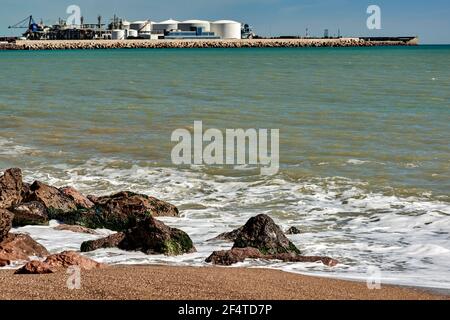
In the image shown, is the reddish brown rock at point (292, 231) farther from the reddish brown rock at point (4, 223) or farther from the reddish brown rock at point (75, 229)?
the reddish brown rock at point (4, 223)

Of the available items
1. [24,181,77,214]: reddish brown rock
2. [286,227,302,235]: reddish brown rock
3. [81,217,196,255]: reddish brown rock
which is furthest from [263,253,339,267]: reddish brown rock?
[24,181,77,214]: reddish brown rock

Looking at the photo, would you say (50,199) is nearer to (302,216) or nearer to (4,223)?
(4,223)

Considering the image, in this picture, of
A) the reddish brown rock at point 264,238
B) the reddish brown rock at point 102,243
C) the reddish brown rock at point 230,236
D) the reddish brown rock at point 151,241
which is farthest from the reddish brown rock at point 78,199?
the reddish brown rock at point 264,238

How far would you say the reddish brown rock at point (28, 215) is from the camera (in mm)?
11281

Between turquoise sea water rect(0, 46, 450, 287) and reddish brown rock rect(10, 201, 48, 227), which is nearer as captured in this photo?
turquoise sea water rect(0, 46, 450, 287)

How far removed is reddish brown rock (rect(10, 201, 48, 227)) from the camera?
444 inches

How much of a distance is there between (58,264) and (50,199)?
436 centimetres

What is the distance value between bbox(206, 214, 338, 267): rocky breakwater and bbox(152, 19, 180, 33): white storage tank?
186011mm

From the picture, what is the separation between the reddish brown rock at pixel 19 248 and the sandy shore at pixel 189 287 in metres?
0.88

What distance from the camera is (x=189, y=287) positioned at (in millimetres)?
6820

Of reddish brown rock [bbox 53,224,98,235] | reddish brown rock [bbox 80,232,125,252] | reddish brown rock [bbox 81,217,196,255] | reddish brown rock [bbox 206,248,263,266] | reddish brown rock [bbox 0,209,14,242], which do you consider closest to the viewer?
reddish brown rock [bbox 206,248,263,266]

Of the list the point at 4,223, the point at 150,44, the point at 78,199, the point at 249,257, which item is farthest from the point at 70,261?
the point at 150,44

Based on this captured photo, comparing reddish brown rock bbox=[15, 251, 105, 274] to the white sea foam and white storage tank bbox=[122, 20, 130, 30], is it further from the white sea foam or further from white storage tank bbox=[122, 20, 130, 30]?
white storage tank bbox=[122, 20, 130, 30]
